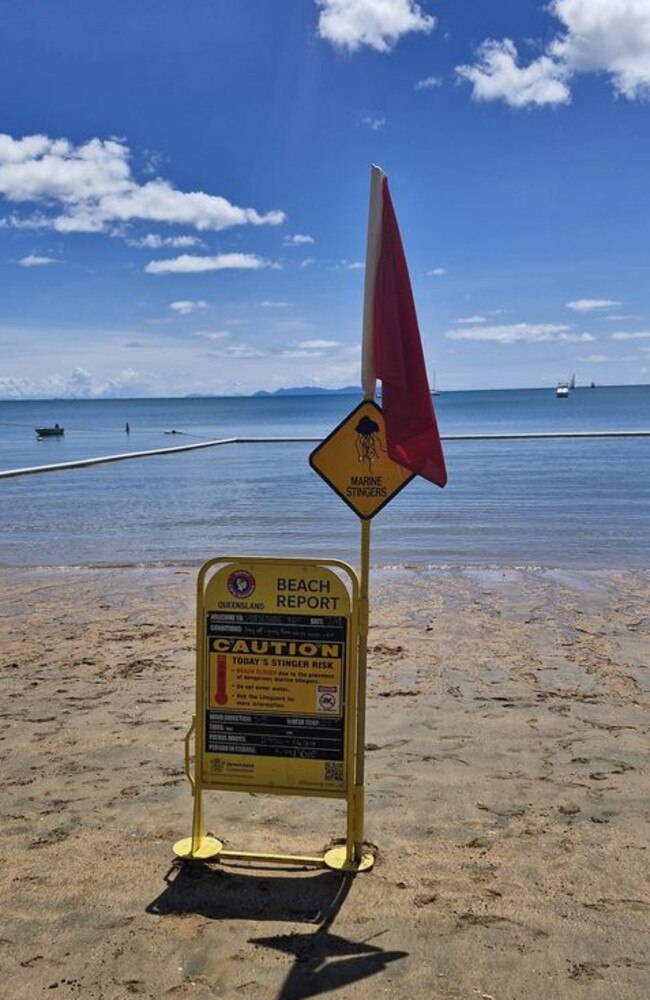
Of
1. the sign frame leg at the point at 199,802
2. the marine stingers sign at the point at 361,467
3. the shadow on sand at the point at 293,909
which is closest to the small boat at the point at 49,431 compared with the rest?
the sign frame leg at the point at 199,802

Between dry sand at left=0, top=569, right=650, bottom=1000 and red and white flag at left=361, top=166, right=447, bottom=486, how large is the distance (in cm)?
184

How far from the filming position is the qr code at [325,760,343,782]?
3.96 metres

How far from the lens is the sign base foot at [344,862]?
391 cm

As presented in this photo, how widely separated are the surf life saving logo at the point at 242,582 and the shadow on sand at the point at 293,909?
4.17 ft

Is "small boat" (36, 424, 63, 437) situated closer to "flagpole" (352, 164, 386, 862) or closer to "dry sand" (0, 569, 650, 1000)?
"dry sand" (0, 569, 650, 1000)

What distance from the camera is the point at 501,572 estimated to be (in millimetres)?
11688

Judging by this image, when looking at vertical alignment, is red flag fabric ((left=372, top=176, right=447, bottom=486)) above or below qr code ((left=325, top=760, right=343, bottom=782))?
above

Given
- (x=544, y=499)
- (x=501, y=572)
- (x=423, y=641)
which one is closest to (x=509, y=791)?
(x=423, y=641)

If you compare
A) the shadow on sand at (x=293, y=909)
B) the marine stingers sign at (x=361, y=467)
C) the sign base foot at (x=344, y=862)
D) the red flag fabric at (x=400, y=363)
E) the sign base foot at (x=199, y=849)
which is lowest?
the shadow on sand at (x=293, y=909)

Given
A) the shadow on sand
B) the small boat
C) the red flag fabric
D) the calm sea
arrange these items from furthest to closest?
the small boat
the calm sea
the red flag fabric
the shadow on sand

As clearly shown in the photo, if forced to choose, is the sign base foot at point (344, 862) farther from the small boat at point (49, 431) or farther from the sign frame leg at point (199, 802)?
the small boat at point (49, 431)

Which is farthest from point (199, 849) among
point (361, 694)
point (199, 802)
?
point (361, 694)

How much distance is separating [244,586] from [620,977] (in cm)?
216

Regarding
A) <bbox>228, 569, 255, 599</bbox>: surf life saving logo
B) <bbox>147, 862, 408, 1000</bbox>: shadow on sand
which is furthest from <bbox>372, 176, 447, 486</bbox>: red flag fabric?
<bbox>147, 862, 408, 1000</bbox>: shadow on sand
